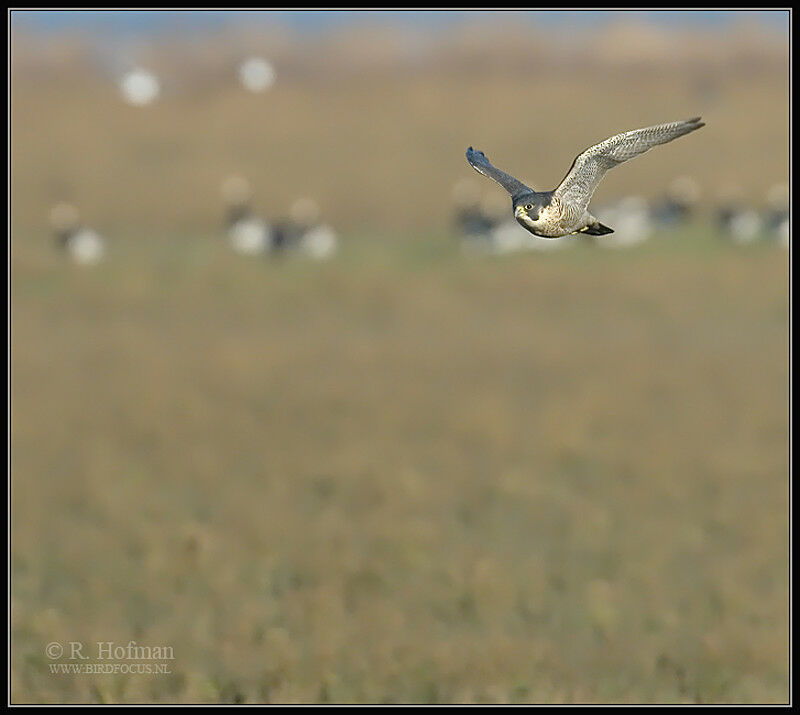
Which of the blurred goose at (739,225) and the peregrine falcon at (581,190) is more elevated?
the blurred goose at (739,225)

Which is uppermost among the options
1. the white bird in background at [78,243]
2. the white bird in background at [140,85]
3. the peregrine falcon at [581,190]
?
the white bird in background at [78,243]

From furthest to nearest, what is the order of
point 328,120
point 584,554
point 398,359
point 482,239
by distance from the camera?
point 328,120, point 482,239, point 398,359, point 584,554

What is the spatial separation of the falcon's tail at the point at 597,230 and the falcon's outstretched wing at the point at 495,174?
0.13 meters

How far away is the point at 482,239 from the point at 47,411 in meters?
11.8

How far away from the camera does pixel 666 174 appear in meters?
48.1

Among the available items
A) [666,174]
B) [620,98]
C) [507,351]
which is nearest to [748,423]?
[507,351]

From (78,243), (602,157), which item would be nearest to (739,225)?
(78,243)

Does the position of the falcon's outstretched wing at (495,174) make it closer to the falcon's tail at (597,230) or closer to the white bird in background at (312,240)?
the falcon's tail at (597,230)

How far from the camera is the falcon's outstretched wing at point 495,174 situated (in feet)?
8.77

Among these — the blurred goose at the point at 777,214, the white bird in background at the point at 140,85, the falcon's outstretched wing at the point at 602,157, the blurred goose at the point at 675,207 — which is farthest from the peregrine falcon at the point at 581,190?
the blurred goose at the point at 675,207

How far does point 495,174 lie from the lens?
2.85 m

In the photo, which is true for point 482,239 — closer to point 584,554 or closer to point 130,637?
point 584,554

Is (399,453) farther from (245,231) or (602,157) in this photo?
(602,157)

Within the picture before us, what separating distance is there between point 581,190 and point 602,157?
0.08 meters
